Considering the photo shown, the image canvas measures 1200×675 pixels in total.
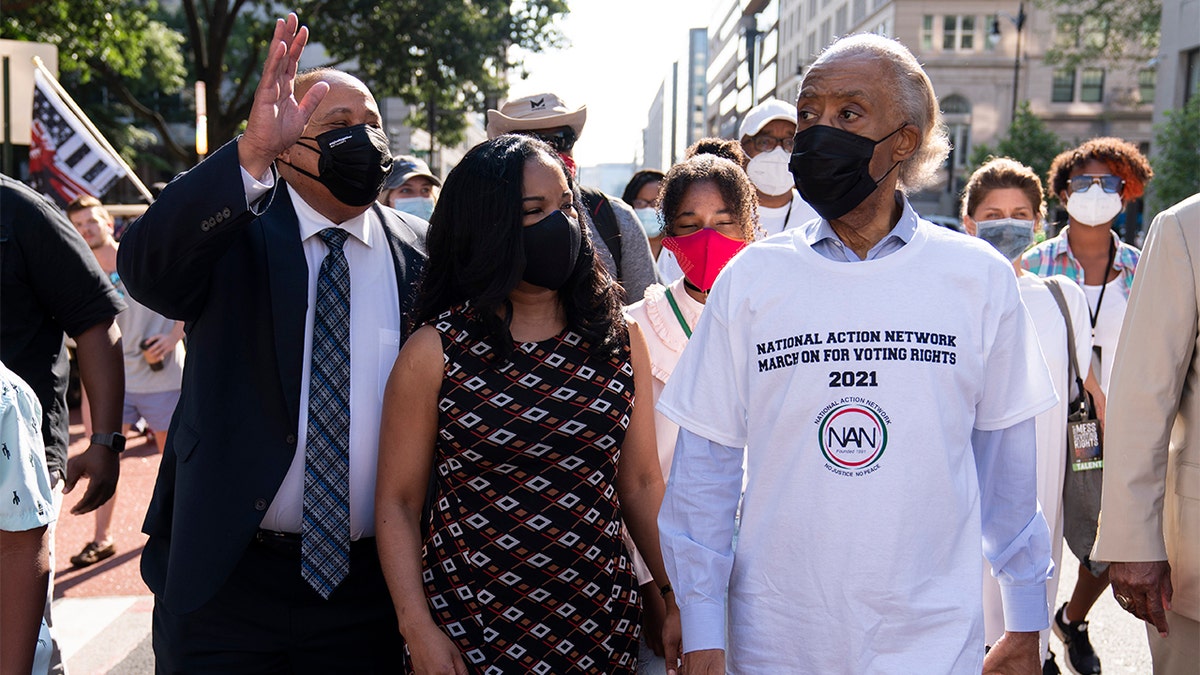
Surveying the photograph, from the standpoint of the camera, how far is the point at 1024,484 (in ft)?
7.39

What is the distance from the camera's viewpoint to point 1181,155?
24812 millimetres

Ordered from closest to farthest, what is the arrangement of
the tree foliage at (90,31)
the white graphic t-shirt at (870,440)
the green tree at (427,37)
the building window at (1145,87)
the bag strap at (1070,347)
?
the white graphic t-shirt at (870,440) → the bag strap at (1070,347) → the tree foliage at (90,31) → the green tree at (427,37) → the building window at (1145,87)

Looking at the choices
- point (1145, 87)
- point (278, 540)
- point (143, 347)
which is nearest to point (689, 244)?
point (278, 540)

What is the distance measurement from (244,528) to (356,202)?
856mm

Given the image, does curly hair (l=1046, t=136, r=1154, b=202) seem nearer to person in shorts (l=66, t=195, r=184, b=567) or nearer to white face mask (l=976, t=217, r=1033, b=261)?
white face mask (l=976, t=217, r=1033, b=261)

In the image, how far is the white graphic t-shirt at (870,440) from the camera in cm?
210

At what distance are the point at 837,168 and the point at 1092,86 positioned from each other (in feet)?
211

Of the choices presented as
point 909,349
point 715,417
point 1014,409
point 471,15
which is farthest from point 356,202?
point 471,15

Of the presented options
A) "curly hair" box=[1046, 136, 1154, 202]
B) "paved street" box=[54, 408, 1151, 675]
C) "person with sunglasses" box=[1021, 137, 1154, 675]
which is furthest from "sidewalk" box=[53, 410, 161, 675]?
"curly hair" box=[1046, 136, 1154, 202]

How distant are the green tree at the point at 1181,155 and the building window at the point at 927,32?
34.2m

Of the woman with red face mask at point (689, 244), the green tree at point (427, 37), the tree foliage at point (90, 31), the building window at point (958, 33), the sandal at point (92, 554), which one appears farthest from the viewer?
the building window at point (958, 33)

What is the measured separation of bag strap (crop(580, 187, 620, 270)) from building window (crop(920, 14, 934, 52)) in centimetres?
5841

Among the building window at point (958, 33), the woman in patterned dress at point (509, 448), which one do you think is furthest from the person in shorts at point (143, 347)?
the building window at point (958, 33)

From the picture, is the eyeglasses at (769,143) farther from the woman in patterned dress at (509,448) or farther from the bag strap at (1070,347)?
the woman in patterned dress at (509,448)
